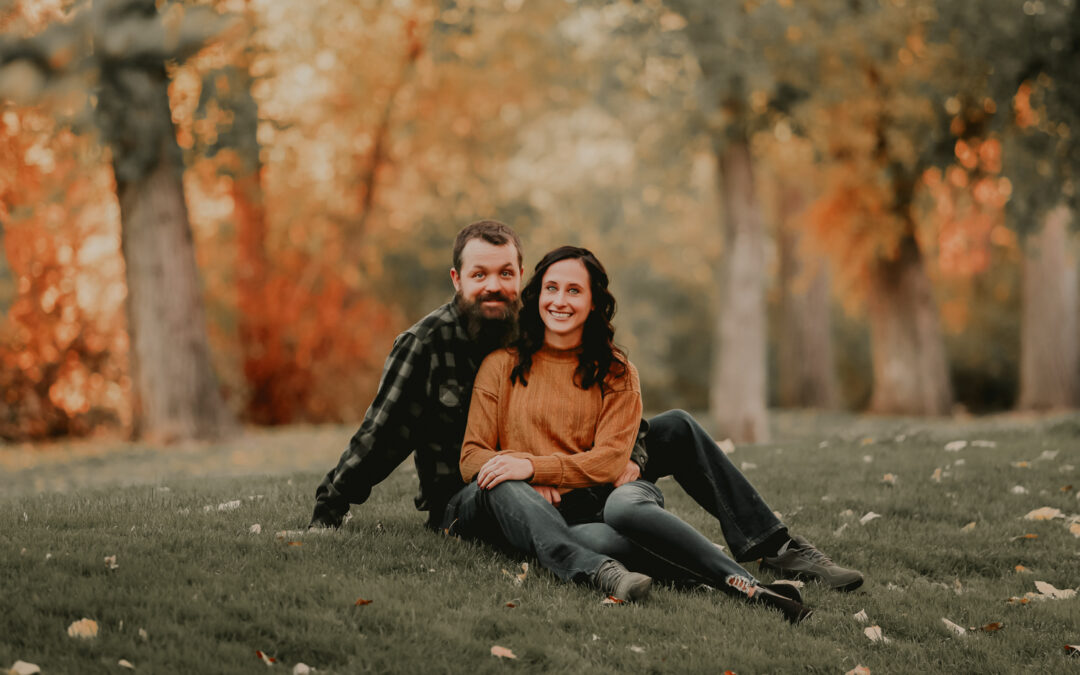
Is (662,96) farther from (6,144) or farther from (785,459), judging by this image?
(6,144)

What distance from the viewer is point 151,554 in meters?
4.49

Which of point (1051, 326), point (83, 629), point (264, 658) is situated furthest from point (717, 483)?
point (1051, 326)

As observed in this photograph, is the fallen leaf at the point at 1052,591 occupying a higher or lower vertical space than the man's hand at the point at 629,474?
lower

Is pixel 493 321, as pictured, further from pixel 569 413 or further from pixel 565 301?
pixel 569 413

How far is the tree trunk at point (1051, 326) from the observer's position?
62.2ft

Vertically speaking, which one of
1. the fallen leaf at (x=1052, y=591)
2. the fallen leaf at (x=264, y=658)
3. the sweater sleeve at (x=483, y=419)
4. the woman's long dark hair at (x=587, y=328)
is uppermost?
the woman's long dark hair at (x=587, y=328)

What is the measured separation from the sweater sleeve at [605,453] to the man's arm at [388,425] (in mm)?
730

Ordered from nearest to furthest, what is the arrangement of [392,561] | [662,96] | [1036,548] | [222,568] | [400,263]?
[222,568], [392,561], [1036,548], [662,96], [400,263]

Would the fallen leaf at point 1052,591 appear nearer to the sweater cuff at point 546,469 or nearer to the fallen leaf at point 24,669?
A: the sweater cuff at point 546,469

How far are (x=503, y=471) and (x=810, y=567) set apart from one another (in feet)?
4.93

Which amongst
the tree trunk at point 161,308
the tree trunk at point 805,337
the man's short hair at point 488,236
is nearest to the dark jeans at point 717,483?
the man's short hair at point 488,236

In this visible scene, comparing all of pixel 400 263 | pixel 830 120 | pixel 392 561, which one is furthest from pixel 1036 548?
pixel 400 263

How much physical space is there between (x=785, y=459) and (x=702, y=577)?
4155 mm

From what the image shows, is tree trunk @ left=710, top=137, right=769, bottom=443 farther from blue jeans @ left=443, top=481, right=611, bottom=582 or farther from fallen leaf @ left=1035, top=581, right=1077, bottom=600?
blue jeans @ left=443, top=481, right=611, bottom=582
